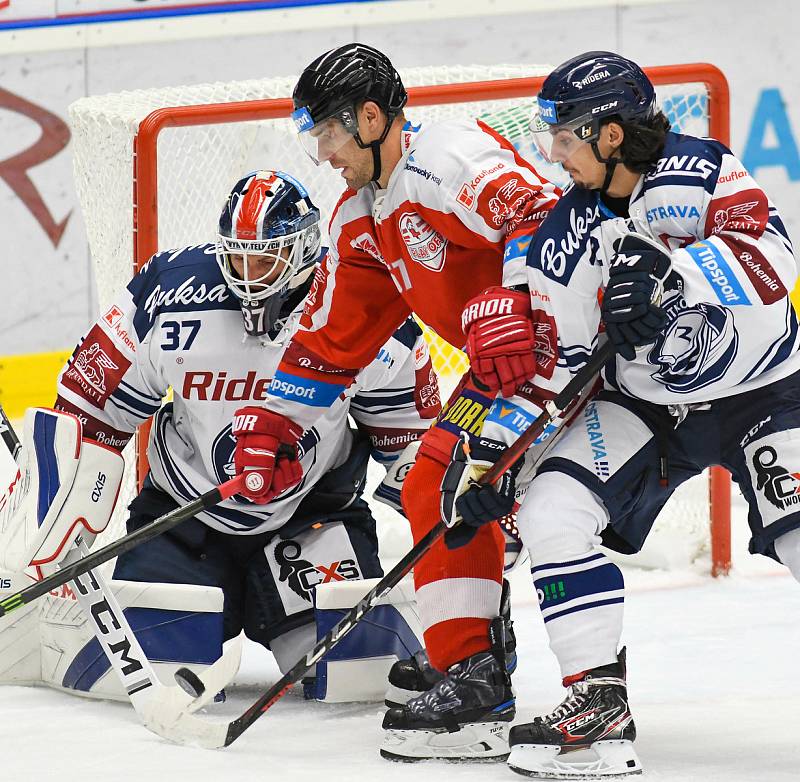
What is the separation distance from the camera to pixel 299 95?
2.55 metres

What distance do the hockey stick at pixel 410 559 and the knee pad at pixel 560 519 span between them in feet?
0.21

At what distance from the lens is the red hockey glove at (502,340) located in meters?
2.28

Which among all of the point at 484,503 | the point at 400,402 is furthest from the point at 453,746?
the point at 400,402

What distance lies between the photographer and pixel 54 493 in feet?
9.01

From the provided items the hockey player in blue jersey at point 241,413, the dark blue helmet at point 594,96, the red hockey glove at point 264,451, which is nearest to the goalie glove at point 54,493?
the hockey player in blue jersey at point 241,413

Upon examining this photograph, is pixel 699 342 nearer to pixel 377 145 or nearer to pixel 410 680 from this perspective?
pixel 377 145

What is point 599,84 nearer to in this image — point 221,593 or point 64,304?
point 221,593

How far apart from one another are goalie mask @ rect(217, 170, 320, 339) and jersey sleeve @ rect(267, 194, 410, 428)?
0.28ft

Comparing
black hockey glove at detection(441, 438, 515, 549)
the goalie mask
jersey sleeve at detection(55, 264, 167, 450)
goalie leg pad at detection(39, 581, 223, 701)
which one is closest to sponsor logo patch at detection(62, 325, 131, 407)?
jersey sleeve at detection(55, 264, 167, 450)

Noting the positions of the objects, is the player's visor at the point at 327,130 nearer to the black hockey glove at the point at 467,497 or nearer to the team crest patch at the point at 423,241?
the team crest patch at the point at 423,241

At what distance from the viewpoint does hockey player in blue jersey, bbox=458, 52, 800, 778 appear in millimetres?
2201

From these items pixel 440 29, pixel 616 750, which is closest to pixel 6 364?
pixel 440 29

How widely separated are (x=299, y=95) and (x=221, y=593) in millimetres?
902

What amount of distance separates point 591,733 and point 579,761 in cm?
6
